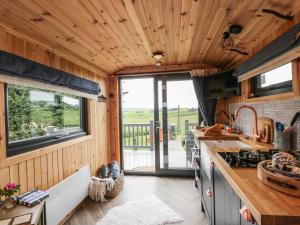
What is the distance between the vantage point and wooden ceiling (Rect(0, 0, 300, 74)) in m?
1.49

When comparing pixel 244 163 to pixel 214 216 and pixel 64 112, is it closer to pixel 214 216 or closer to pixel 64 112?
pixel 214 216

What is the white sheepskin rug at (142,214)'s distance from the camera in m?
2.33

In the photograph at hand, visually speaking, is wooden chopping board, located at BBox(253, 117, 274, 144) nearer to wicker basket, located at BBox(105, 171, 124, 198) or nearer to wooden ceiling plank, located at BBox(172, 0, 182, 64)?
wooden ceiling plank, located at BBox(172, 0, 182, 64)

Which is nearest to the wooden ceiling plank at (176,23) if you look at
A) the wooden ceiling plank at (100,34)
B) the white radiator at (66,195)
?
the wooden ceiling plank at (100,34)

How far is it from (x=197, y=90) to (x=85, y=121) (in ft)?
7.07

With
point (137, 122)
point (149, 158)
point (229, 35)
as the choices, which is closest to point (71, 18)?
point (229, 35)

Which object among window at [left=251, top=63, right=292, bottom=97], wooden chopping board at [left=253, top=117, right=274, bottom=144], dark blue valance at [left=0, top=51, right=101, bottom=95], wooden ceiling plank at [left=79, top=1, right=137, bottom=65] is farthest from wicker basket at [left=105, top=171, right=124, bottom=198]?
window at [left=251, top=63, right=292, bottom=97]

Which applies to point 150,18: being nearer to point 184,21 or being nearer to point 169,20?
point 169,20

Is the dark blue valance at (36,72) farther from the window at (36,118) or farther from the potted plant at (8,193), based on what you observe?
the potted plant at (8,193)

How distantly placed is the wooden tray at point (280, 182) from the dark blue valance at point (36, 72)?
6.78 ft

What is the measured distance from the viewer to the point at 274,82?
198 centimetres

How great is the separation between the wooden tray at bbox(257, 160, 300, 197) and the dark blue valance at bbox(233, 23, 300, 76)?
35.2 inches

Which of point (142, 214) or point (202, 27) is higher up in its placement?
point (202, 27)

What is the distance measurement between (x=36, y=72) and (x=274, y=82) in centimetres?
251
